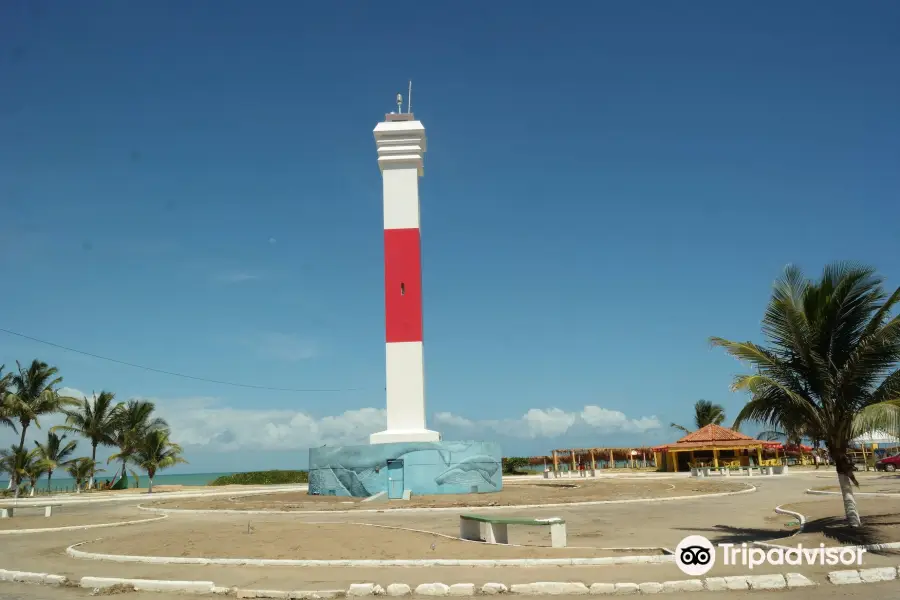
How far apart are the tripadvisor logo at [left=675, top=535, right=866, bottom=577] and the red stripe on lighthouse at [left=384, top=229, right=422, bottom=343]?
18192 mm

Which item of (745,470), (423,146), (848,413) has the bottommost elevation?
(745,470)

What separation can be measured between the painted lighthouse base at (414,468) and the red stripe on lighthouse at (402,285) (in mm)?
4495

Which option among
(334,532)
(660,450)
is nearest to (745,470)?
(660,450)

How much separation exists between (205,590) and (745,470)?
129ft

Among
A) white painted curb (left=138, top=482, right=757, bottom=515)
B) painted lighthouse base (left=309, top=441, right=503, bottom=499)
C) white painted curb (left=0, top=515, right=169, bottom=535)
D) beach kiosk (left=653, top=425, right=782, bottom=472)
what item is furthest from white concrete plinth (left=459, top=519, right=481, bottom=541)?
beach kiosk (left=653, top=425, right=782, bottom=472)

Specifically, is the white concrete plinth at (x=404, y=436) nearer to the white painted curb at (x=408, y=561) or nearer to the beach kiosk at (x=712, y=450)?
the white painted curb at (x=408, y=561)

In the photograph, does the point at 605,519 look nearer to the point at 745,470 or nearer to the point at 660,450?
the point at 745,470

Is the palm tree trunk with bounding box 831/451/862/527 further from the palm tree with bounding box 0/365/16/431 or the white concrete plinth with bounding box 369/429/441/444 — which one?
the palm tree with bounding box 0/365/16/431

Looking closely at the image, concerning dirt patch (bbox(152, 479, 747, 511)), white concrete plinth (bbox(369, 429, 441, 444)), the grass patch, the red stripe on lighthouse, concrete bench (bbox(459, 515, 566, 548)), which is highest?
the red stripe on lighthouse

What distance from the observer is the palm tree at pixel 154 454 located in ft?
157

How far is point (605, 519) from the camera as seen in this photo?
18.4m

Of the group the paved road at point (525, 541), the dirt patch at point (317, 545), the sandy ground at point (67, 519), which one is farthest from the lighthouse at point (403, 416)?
the dirt patch at point (317, 545)

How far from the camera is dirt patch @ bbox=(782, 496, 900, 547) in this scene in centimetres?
1243

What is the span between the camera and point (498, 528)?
13.7 meters
